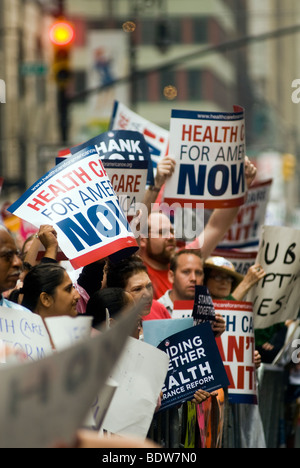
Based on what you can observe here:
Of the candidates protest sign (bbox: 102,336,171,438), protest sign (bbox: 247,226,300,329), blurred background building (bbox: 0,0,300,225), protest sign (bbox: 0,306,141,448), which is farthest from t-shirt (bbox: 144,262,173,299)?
protest sign (bbox: 0,306,141,448)

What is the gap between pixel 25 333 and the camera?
4.43 m

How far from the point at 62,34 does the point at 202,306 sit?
13963 mm

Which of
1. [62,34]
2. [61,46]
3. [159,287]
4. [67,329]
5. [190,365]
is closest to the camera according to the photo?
[67,329]

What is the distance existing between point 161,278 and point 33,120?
33.6m

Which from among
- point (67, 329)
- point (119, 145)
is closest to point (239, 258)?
point (119, 145)

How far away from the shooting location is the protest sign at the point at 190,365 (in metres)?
5.58

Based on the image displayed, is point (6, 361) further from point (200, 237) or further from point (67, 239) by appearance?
point (200, 237)

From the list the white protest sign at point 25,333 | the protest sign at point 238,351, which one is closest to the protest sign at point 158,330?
the protest sign at point 238,351

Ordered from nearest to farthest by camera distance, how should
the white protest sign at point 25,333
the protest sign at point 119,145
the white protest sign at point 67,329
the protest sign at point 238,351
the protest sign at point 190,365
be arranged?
the white protest sign at point 67,329, the white protest sign at point 25,333, the protest sign at point 190,365, the protest sign at point 238,351, the protest sign at point 119,145

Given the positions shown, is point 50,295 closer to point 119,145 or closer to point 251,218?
point 119,145

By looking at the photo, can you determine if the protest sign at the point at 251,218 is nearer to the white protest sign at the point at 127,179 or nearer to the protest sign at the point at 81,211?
the white protest sign at the point at 127,179

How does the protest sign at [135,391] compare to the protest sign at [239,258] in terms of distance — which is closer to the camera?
the protest sign at [135,391]

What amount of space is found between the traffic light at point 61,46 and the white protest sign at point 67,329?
16138 mm

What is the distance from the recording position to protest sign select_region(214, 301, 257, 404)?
22.1 ft
